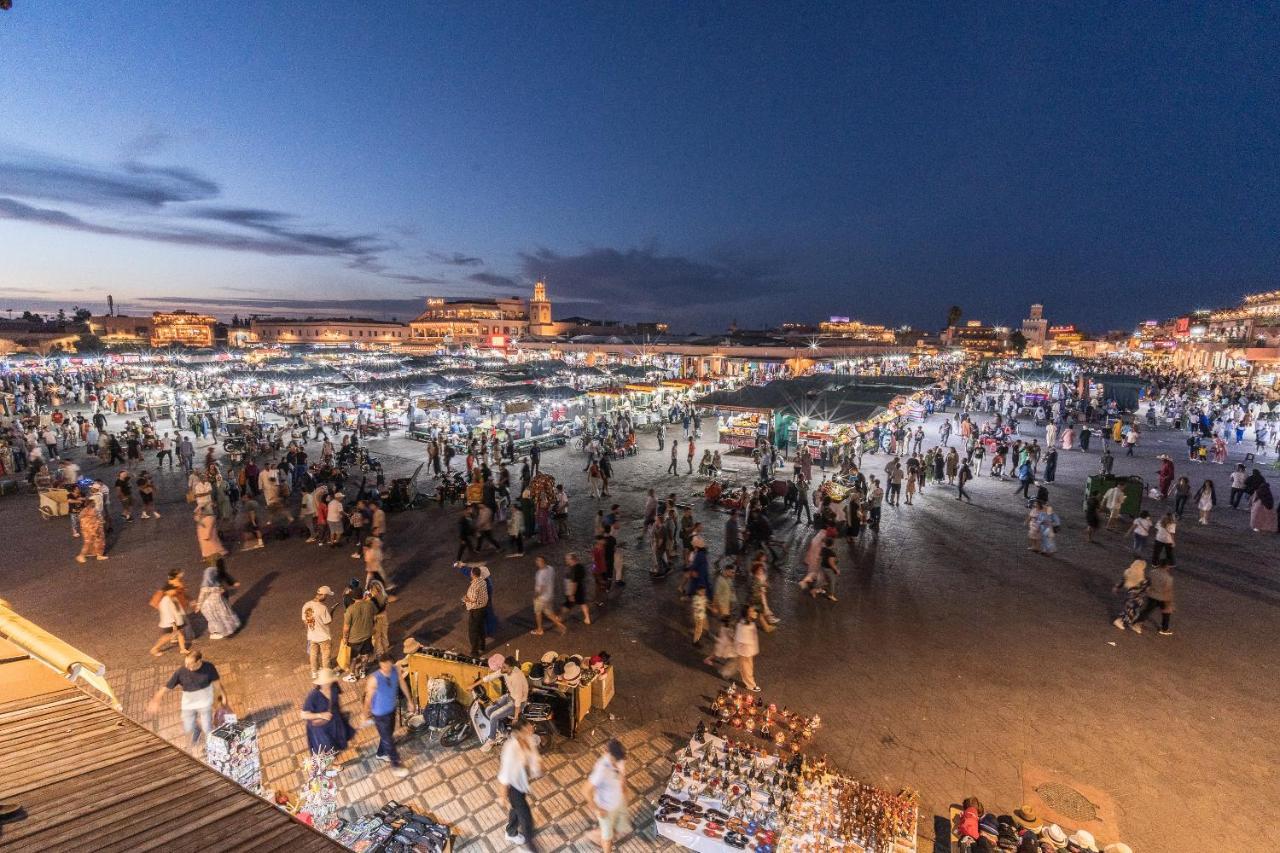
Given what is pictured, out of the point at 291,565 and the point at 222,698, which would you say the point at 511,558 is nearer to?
the point at 291,565

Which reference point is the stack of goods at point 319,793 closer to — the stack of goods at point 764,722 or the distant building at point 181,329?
the stack of goods at point 764,722

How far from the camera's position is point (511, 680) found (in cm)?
534

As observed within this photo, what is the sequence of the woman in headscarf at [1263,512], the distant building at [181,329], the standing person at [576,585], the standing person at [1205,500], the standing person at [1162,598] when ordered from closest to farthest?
the standing person at [1162,598] → the standing person at [576,585] → the woman in headscarf at [1263,512] → the standing person at [1205,500] → the distant building at [181,329]

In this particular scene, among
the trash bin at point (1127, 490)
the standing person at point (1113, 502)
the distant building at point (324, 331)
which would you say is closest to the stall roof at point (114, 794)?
the standing person at point (1113, 502)

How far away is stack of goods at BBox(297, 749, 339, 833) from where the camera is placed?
4363 millimetres

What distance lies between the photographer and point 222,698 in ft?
17.9

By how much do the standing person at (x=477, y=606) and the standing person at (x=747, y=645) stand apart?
9.90 feet

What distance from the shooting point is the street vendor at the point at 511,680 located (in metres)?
5.34

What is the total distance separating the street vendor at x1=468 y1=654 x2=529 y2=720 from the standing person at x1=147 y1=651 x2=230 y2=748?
7.79 ft

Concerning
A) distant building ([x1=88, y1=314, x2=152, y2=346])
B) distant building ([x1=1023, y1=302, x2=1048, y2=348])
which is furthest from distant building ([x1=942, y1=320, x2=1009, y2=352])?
distant building ([x1=88, y1=314, x2=152, y2=346])

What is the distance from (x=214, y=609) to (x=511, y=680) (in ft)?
15.6

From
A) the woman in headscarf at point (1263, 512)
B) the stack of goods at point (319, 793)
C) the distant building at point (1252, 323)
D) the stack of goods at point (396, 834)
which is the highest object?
the distant building at point (1252, 323)

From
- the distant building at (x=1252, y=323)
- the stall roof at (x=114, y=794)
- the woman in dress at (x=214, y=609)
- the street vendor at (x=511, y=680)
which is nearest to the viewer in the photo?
the stall roof at (x=114, y=794)

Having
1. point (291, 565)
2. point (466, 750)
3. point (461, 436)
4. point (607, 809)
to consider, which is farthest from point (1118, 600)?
point (461, 436)
